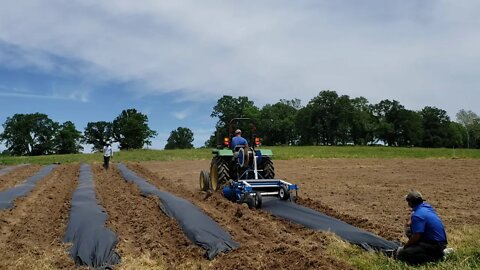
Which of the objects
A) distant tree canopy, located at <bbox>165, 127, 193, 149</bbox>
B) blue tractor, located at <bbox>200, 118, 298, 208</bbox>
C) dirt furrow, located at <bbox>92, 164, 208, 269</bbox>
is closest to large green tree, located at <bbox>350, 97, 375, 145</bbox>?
distant tree canopy, located at <bbox>165, 127, 193, 149</bbox>

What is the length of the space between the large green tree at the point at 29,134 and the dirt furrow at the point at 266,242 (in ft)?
305

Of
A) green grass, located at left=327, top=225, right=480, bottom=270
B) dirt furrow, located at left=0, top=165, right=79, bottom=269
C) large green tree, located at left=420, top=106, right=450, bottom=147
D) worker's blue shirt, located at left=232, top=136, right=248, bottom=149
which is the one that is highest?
large green tree, located at left=420, top=106, right=450, bottom=147

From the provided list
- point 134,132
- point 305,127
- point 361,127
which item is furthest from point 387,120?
point 134,132

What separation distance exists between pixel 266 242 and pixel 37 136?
97.5 m

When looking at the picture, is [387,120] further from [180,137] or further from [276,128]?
[180,137]

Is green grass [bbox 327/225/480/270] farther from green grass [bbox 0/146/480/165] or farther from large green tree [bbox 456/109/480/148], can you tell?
large green tree [bbox 456/109/480/148]

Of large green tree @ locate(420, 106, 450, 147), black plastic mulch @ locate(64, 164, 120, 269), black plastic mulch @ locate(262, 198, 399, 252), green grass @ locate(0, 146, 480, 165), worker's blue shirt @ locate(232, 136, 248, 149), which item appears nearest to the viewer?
black plastic mulch @ locate(64, 164, 120, 269)

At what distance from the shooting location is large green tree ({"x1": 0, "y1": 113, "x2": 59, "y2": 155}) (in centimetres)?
9175

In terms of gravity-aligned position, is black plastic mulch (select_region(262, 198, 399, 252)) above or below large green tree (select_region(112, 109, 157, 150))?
below

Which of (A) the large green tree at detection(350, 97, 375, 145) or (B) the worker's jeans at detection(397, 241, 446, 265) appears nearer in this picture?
(B) the worker's jeans at detection(397, 241, 446, 265)

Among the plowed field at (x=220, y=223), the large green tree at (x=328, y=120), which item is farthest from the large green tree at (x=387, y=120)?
the plowed field at (x=220, y=223)

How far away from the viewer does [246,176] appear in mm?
11570

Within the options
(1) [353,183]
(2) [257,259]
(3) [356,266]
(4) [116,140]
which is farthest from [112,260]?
(4) [116,140]

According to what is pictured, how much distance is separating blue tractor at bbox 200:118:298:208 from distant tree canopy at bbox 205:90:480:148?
6657cm
